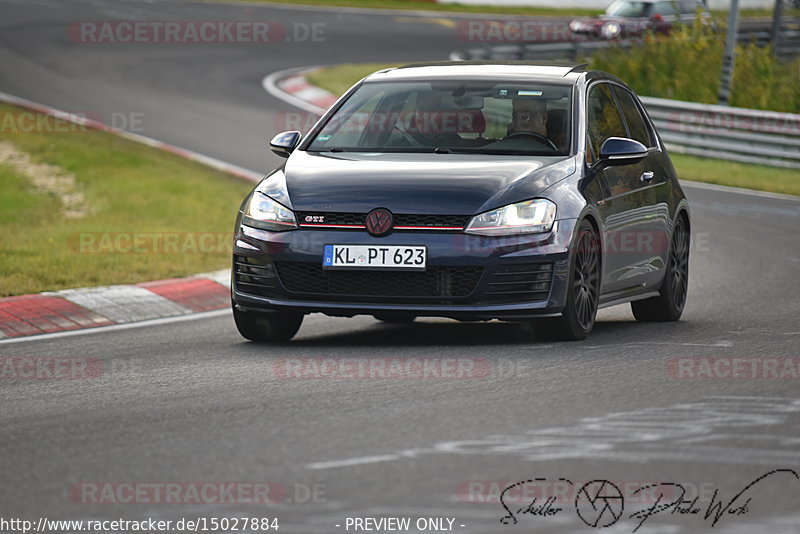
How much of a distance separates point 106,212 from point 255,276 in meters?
7.52

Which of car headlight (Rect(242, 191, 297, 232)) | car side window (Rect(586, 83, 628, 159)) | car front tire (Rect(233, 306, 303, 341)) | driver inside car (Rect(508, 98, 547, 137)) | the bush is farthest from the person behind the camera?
the bush

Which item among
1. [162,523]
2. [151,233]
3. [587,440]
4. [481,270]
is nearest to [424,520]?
[162,523]

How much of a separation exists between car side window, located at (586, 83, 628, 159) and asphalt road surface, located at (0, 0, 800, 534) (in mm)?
1206

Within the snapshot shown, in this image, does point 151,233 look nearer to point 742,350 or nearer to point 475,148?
point 475,148

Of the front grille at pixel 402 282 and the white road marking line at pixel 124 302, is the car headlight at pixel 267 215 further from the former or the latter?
the white road marking line at pixel 124 302

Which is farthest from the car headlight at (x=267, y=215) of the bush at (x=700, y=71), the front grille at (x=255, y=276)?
the bush at (x=700, y=71)

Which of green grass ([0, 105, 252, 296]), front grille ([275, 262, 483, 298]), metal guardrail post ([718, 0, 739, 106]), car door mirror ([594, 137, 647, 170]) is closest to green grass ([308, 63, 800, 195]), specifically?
metal guardrail post ([718, 0, 739, 106])

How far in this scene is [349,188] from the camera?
8289 mm

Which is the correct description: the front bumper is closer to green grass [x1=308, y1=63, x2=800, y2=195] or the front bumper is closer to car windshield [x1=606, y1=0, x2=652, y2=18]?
green grass [x1=308, y1=63, x2=800, y2=195]

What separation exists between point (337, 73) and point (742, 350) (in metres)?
23.8

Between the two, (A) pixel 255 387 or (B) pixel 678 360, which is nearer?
(A) pixel 255 387

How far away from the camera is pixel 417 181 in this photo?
827 cm

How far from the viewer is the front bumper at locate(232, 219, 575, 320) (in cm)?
805

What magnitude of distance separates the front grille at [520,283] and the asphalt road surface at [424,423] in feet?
1.01
